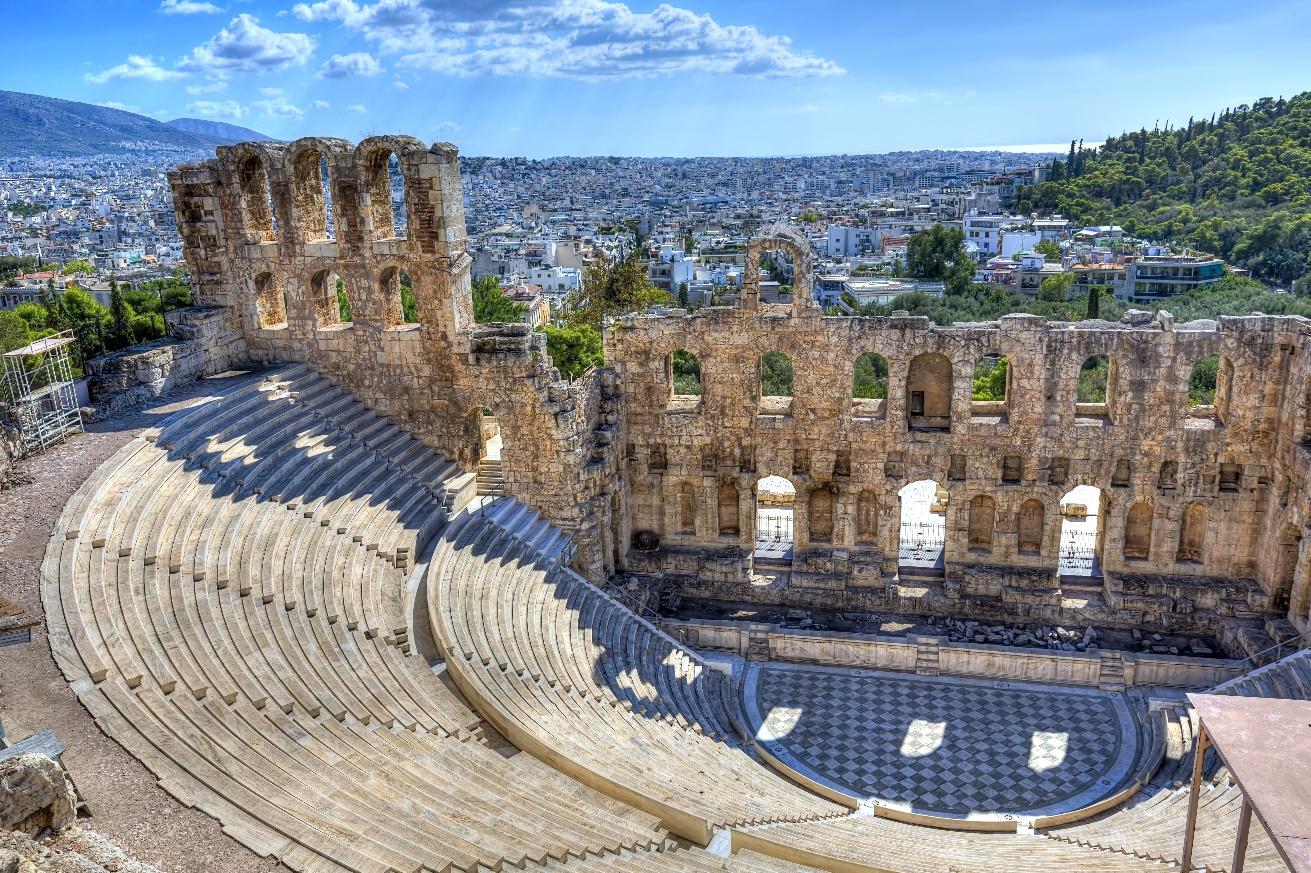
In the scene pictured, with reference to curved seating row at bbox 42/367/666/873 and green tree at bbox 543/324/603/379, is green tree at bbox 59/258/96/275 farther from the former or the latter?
curved seating row at bbox 42/367/666/873

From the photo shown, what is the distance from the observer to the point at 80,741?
10750mm

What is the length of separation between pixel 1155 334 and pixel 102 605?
22.0 metres

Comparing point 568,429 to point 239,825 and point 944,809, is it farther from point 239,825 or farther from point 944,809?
point 239,825

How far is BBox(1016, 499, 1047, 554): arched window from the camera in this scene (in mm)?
24250

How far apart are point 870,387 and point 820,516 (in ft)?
65.9

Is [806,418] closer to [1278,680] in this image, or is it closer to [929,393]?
[929,393]

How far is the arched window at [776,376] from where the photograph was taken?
45.8 m

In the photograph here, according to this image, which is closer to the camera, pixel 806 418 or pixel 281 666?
pixel 281 666

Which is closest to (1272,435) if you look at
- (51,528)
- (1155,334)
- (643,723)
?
(1155,334)

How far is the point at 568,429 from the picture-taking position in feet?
75.5

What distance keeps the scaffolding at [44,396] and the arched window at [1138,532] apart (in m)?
24.6

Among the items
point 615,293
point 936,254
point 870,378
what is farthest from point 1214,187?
point 615,293

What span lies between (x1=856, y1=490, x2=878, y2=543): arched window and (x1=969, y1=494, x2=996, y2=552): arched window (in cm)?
250

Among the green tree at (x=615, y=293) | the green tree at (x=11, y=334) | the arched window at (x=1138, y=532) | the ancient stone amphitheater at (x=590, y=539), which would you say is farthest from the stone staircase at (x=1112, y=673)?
the green tree at (x=11, y=334)
